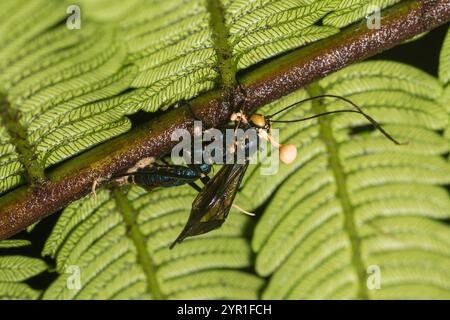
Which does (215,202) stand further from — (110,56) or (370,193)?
(110,56)

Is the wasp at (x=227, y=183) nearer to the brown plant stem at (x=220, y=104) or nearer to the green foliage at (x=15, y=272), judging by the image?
the brown plant stem at (x=220, y=104)

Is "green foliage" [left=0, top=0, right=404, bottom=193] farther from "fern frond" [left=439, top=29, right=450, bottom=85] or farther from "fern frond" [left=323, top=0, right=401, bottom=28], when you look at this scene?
"fern frond" [left=439, top=29, right=450, bottom=85]

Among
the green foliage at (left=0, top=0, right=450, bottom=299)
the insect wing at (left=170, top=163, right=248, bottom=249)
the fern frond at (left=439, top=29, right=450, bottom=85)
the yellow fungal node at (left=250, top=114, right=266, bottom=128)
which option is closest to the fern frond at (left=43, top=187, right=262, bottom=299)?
the green foliage at (left=0, top=0, right=450, bottom=299)

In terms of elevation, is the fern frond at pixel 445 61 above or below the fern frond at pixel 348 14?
below

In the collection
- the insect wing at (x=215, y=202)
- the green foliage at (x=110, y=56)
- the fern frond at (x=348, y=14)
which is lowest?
the insect wing at (x=215, y=202)

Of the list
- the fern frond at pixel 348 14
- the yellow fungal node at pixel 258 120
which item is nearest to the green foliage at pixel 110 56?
the fern frond at pixel 348 14

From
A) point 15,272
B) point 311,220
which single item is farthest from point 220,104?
point 15,272

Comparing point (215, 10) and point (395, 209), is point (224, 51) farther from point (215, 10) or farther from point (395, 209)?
point (395, 209)
